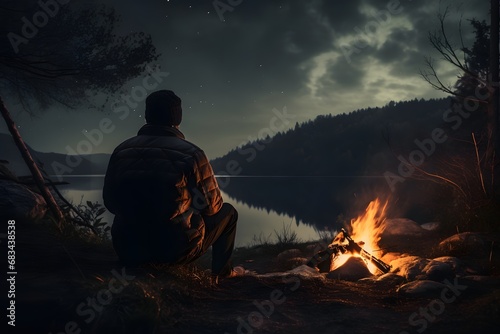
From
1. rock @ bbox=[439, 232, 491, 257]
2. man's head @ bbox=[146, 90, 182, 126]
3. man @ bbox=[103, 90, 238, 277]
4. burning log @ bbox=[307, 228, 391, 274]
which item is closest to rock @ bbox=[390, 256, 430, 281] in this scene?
burning log @ bbox=[307, 228, 391, 274]

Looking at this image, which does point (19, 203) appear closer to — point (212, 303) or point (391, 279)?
point (212, 303)

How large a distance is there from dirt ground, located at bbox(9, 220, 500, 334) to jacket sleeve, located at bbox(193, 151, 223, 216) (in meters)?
0.89

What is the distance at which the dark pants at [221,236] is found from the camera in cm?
450

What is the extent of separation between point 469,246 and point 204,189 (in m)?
6.31

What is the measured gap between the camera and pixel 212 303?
4027 mm

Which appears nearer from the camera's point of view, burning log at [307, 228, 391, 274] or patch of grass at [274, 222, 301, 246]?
burning log at [307, 228, 391, 274]

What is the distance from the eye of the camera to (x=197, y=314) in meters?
3.63

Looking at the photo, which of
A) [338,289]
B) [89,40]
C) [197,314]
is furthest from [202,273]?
[89,40]

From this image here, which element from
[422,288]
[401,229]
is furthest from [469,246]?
[401,229]

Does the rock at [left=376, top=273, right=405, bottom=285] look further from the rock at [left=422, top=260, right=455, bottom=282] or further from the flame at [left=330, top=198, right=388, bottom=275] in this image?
the flame at [left=330, top=198, right=388, bottom=275]

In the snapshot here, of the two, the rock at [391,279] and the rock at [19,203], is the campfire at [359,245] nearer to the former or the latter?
the rock at [391,279]

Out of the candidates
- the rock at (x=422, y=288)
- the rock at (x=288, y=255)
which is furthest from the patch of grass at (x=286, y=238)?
the rock at (x=422, y=288)

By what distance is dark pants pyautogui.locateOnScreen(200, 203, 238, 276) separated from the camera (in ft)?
14.8

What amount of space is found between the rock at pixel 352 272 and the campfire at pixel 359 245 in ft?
1.16
